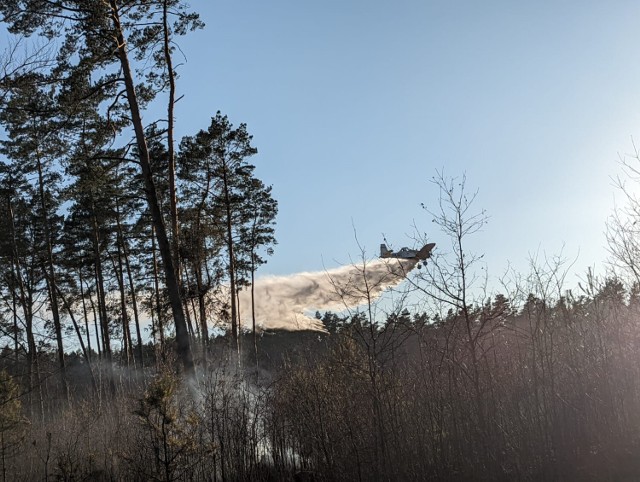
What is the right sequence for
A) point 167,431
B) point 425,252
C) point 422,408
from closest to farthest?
point 167,431 < point 425,252 < point 422,408

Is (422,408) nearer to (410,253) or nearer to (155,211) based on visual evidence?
(410,253)

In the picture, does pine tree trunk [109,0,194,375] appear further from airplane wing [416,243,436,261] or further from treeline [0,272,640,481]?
airplane wing [416,243,436,261]

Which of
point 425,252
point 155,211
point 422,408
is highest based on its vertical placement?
point 155,211

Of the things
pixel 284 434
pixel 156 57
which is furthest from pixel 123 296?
pixel 284 434

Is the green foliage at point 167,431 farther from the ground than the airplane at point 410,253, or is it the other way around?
the airplane at point 410,253

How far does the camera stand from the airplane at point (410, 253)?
10.6 metres

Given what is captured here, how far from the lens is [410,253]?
1100 cm

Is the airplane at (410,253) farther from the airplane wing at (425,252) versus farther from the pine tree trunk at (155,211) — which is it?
the pine tree trunk at (155,211)

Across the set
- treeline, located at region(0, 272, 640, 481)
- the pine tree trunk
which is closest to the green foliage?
treeline, located at region(0, 272, 640, 481)

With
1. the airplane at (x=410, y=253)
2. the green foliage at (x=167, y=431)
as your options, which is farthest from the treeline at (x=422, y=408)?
the airplane at (x=410, y=253)

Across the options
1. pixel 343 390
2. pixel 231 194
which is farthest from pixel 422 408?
pixel 231 194

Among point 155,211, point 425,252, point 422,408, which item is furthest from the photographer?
point 155,211

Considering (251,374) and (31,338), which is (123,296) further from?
(251,374)

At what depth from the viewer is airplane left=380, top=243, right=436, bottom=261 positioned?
418 inches
